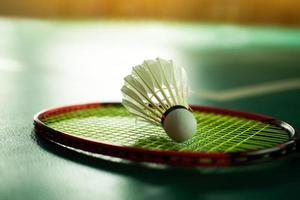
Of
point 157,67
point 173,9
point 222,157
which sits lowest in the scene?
point 173,9

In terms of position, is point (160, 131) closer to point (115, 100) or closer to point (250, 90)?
point (115, 100)

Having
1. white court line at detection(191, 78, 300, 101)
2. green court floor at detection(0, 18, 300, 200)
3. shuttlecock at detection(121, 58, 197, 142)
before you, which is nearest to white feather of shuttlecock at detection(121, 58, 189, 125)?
shuttlecock at detection(121, 58, 197, 142)

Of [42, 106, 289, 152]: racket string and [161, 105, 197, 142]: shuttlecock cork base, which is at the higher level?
[161, 105, 197, 142]: shuttlecock cork base

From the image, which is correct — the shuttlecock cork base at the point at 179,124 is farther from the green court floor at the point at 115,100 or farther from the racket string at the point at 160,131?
the green court floor at the point at 115,100

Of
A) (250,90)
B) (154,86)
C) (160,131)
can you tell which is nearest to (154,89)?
(154,86)

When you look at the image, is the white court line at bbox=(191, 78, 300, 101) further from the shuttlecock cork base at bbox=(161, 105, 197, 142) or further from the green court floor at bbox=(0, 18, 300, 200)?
the shuttlecock cork base at bbox=(161, 105, 197, 142)

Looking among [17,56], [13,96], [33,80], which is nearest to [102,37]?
[17,56]

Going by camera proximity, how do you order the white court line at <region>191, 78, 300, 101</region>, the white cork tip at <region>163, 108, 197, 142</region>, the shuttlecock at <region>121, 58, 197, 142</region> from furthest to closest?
the white court line at <region>191, 78, 300, 101</region>
the shuttlecock at <region>121, 58, 197, 142</region>
the white cork tip at <region>163, 108, 197, 142</region>

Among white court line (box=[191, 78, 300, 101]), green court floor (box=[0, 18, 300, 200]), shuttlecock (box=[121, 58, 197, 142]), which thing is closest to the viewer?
green court floor (box=[0, 18, 300, 200])

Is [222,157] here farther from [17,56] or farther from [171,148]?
[17,56]
